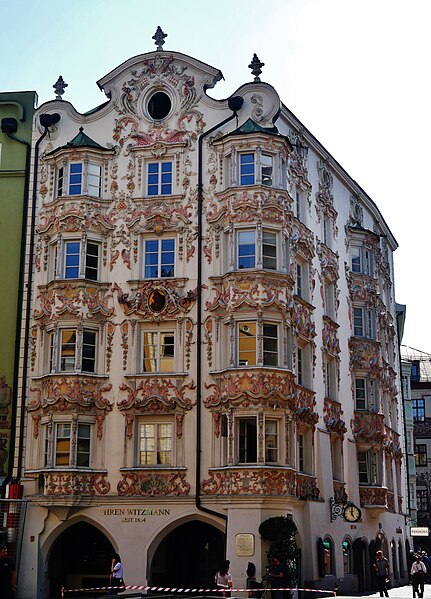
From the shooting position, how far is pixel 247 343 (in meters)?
37.4

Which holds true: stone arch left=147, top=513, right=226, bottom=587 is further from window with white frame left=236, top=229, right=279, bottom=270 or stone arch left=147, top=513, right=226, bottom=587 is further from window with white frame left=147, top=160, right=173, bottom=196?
window with white frame left=147, top=160, right=173, bottom=196

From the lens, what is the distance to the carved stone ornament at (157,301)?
38375 mm

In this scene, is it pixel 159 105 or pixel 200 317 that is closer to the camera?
pixel 200 317

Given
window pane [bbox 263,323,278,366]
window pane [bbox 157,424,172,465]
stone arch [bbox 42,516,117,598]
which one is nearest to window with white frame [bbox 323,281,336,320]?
window pane [bbox 263,323,278,366]

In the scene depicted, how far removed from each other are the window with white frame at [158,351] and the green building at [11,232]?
18.6 ft

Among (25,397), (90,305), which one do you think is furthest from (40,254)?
(25,397)

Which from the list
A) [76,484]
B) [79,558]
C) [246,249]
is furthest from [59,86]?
[79,558]

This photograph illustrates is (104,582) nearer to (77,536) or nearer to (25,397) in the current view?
(77,536)

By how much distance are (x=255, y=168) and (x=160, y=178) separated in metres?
4.23

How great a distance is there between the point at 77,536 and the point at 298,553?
385 inches

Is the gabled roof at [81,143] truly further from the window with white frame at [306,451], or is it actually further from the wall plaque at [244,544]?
the wall plaque at [244,544]

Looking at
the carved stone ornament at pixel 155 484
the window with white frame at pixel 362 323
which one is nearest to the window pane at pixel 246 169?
the carved stone ornament at pixel 155 484

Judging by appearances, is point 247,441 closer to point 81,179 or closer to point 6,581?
point 6,581

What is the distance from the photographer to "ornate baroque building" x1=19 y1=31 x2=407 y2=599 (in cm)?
3666
